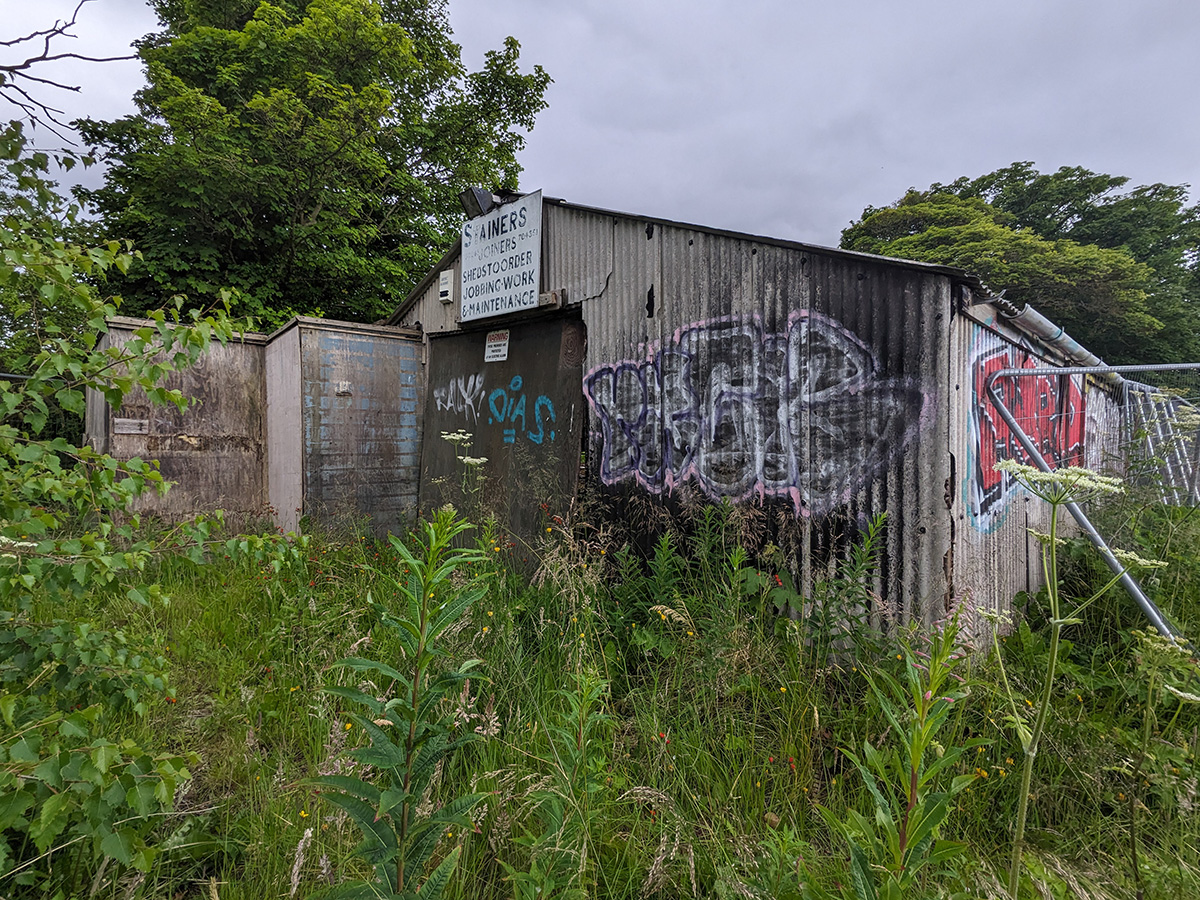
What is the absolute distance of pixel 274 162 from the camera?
10.8 metres

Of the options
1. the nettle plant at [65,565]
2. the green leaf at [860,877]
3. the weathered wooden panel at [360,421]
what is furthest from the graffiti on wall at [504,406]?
the green leaf at [860,877]

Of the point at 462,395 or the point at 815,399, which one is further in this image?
the point at 462,395

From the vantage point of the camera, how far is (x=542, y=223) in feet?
18.6

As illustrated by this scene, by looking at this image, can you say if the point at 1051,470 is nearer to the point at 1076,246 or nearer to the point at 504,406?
the point at 504,406

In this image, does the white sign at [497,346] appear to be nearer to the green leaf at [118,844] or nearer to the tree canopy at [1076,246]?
the green leaf at [118,844]

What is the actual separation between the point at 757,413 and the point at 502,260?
3493 millimetres

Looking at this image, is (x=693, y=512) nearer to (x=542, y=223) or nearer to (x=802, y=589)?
(x=802, y=589)

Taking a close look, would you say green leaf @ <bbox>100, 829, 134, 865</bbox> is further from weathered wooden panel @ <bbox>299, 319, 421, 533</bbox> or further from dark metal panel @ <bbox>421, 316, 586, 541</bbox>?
weathered wooden panel @ <bbox>299, 319, 421, 533</bbox>

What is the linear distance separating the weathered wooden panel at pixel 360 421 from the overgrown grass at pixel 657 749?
8.88 feet

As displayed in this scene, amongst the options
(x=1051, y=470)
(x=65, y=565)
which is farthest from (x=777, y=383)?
(x=65, y=565)

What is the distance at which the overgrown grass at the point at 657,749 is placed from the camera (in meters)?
1.74

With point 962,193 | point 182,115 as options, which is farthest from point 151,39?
point 962,193

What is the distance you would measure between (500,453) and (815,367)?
A: 11.3 ft

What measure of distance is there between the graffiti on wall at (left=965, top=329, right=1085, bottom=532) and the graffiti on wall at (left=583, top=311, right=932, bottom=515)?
1.54ft
